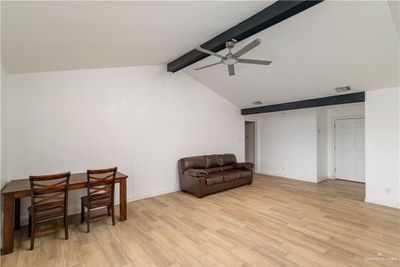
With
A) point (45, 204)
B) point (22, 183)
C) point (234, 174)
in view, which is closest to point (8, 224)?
point (45, 204)

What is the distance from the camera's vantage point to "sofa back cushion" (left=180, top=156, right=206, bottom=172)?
509 centimetres

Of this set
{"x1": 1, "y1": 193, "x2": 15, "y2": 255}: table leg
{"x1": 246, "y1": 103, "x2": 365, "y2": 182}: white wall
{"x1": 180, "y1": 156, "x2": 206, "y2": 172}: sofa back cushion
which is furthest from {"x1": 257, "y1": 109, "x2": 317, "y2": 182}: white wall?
{"x1": 1, "y1": 193, "x2": 15, "y2": 255}: table leg

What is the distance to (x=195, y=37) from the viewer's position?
3311mm

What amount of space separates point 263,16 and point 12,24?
112 inches

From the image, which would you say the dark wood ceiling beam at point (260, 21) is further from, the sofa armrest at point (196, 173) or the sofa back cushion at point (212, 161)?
the sofa back cushion at point (212, 161)

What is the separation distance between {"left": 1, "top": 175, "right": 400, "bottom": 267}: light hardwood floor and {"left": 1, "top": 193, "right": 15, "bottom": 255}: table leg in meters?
0.11

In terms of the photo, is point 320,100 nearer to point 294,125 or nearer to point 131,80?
point 294,125

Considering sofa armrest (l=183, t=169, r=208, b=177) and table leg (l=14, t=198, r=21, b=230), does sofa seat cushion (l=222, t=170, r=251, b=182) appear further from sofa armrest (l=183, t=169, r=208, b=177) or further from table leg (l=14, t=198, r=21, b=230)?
table leg (l=14, t=198, r=21, b=230)

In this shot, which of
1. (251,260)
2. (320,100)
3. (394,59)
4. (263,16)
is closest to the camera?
(251,260)

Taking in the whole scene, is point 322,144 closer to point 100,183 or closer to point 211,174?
point 211,174

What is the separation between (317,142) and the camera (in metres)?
6.07

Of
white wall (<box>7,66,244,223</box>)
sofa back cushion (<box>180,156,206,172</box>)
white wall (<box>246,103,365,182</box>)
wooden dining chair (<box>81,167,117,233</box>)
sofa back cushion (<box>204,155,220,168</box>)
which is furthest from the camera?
white wall (<box>246,103,365,182</box>)

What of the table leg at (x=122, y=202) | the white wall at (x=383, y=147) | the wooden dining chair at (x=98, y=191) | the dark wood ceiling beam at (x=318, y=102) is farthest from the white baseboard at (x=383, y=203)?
the wooden dining chair at (x=98, y=191)

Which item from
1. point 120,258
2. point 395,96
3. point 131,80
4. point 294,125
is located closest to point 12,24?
point 131,80
